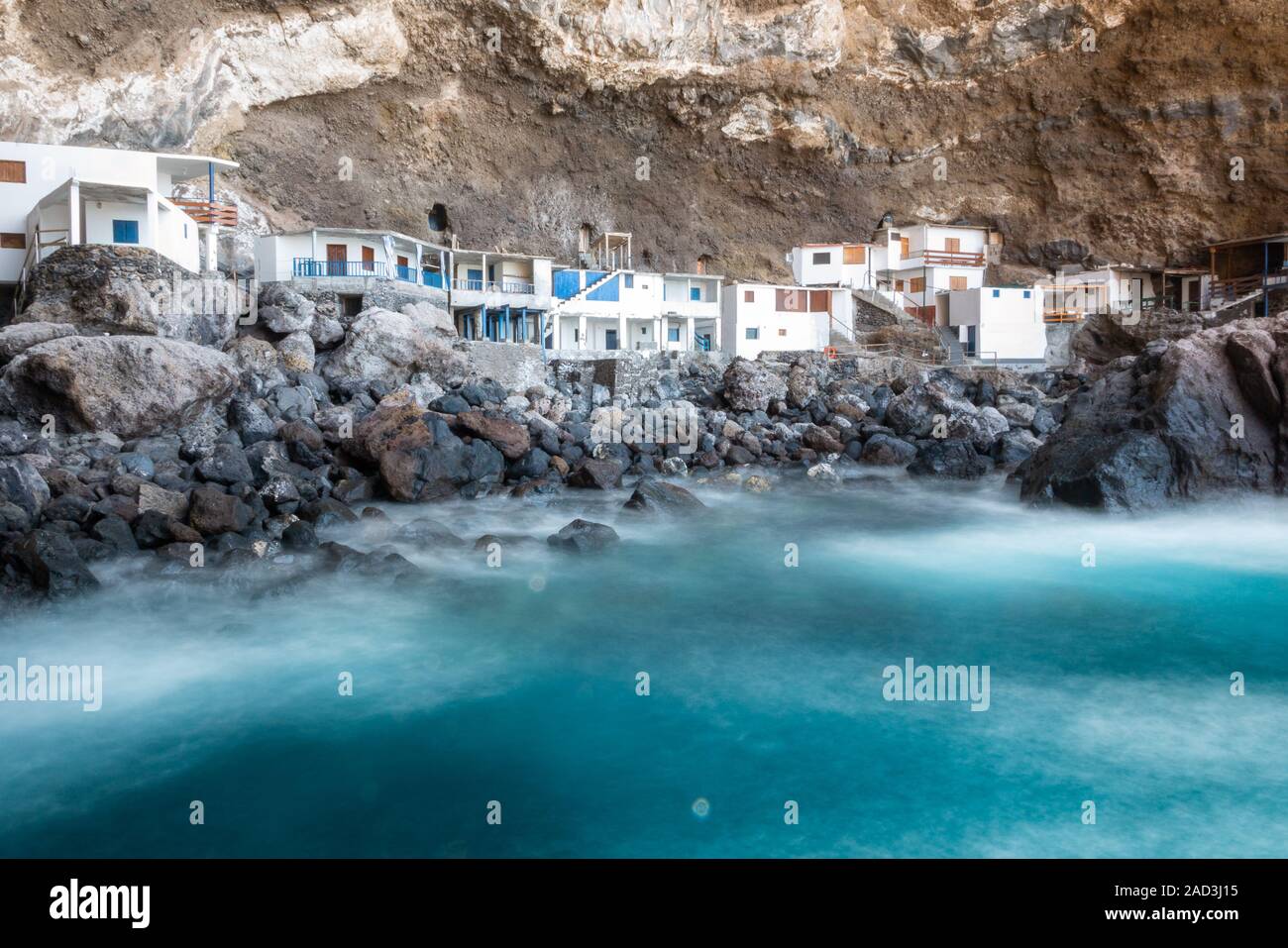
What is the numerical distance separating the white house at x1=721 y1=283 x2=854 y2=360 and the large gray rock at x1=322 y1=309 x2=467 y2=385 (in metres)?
17.5

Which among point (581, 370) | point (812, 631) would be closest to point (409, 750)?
point (812, 631)

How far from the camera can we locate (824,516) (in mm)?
21078

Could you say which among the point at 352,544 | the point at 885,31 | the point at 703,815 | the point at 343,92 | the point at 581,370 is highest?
the point at 885,31

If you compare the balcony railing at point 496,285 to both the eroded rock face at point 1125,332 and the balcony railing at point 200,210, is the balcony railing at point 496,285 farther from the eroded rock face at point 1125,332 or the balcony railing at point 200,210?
the eroded rock face at point 1125,332

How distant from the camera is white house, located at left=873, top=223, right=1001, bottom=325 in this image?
1844 inches

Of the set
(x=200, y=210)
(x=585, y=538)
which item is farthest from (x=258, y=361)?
(x=585, y=538)

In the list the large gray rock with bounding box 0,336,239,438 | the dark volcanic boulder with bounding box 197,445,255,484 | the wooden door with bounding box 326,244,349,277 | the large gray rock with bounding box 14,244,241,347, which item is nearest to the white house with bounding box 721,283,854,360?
the wooden door with bounding box 326,244,349,277

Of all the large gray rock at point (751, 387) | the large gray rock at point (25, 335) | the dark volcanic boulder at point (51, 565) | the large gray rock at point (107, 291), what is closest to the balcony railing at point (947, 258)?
the large gray rock at point (751, 387)

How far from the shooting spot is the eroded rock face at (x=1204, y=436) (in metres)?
18.7

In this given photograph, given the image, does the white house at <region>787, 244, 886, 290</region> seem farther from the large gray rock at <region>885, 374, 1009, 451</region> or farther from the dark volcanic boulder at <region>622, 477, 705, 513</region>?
the dark volcanic boulder at <region>622, 477, 705, 513</region>

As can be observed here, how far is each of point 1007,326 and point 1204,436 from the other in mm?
26259

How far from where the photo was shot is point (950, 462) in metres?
25.1
